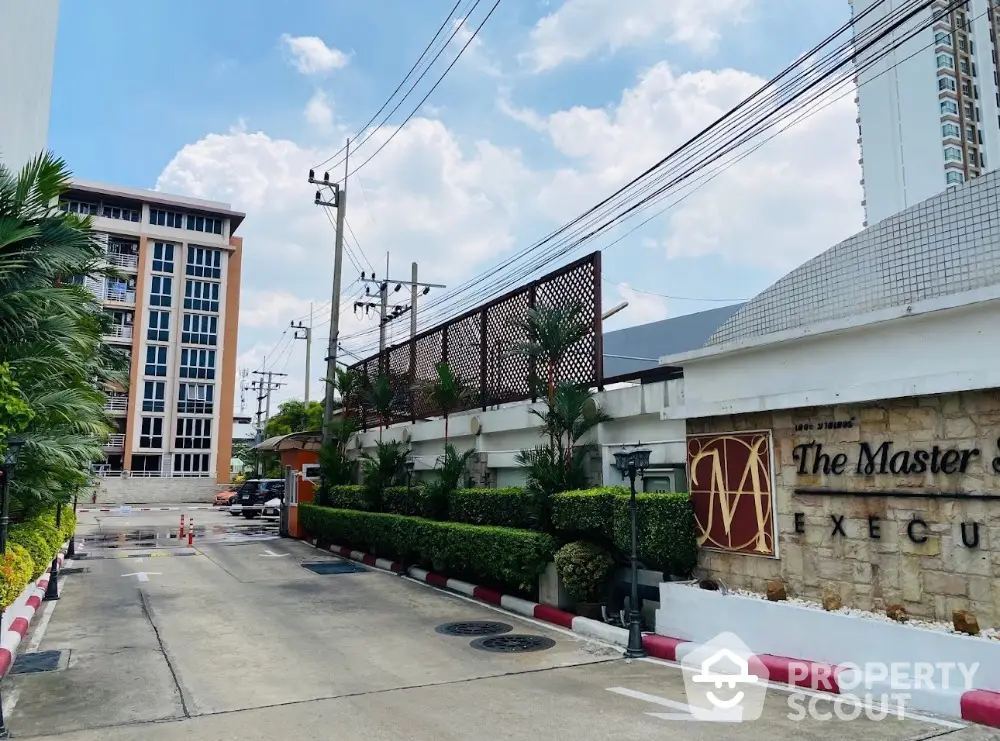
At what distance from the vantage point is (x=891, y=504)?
7.14 meters

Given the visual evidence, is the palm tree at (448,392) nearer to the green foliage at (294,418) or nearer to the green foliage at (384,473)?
the green foliage at (384,473)

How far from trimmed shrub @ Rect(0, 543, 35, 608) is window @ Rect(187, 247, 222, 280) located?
156 ft

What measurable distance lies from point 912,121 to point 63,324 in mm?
72815

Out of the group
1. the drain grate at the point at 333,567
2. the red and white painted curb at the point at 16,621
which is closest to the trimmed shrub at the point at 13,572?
the red and white painted curb at the point at 16,621

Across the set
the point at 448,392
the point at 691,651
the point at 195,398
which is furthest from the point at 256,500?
the point at 691,651

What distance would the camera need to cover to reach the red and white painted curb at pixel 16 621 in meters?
7.97

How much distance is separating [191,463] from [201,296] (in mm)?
12398

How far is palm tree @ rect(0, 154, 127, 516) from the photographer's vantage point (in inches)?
357

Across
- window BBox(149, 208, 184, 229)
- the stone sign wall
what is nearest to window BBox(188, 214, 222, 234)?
window BBox(149, 208, 184, 229)

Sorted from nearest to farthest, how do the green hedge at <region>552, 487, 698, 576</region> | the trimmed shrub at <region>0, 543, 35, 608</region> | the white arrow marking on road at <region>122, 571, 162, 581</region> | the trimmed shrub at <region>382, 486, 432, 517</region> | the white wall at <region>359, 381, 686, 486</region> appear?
the trimmed shrub at <region>0, 543, 35, 608</region> → the green hedge at <region>552, 487, 698, 576</region> → the white wall at <region>359, 381, 686, 486</region> → the white arrow marking on road at <region>122, 571, 162, 581</region> → the trimmed shrub at <region>382, 486, 432, 517</region>

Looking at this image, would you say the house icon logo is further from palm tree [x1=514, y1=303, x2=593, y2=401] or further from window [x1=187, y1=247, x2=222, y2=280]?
window [x1=187, y1=247, x2=222, y2=280]

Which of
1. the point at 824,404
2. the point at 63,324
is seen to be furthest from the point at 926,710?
the point at 63,324

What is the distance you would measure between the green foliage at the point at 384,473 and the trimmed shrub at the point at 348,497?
0.38 m

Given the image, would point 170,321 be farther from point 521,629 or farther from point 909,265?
point 909,265
